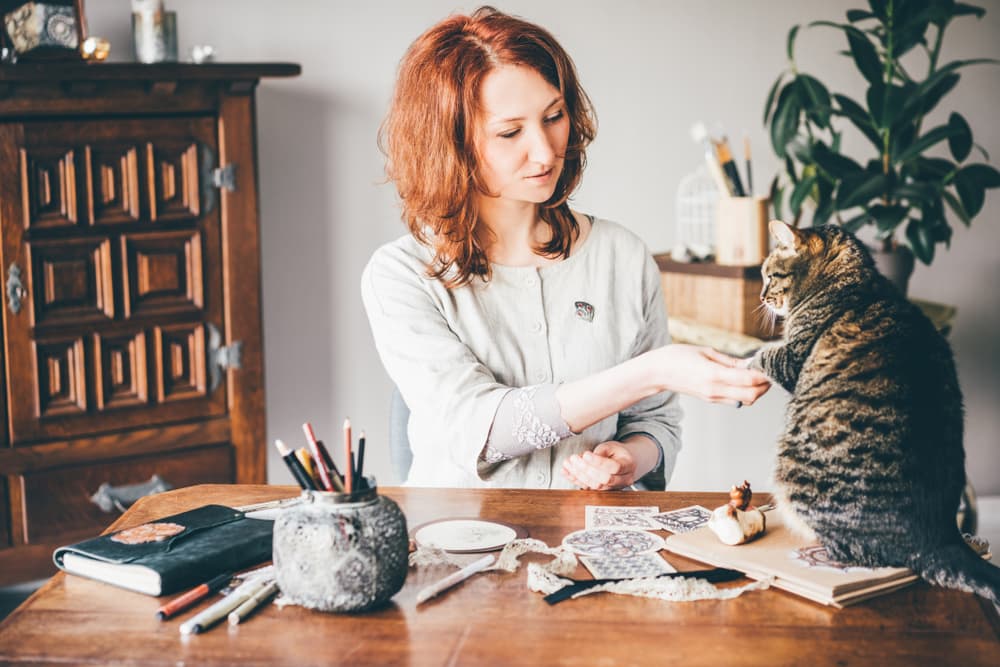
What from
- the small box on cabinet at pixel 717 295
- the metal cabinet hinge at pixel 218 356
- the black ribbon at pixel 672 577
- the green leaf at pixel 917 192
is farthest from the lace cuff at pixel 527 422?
the green leaf at pixel 917 192

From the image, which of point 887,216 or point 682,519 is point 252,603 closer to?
point 682,519

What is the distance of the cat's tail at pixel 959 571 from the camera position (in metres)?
1.21

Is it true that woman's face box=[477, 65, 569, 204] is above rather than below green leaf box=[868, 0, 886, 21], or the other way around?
below

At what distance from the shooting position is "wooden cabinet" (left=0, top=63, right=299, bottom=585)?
2.59m

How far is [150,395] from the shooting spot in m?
2.78

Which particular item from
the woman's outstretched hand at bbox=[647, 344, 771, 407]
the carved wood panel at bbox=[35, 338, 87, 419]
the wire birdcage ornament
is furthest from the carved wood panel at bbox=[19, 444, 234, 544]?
the woman's outstretched hand at bbox=[647, 344, 771, 407]

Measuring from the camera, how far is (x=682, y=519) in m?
1.48

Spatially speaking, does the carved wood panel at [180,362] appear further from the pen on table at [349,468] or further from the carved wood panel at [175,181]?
the pen on table at [349,468]

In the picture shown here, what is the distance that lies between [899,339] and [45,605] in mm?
1046

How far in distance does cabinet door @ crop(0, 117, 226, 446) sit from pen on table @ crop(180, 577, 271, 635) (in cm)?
163

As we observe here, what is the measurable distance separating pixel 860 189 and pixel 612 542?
177 centimetres

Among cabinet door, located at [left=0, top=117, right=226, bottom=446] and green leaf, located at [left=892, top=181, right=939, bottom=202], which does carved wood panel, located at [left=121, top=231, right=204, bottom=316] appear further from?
green leaf, located at [left=892, top=181, right=939, bottom=202]

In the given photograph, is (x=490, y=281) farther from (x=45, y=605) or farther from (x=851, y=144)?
(x=851, y=144)

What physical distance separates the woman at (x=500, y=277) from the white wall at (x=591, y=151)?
135 cm
